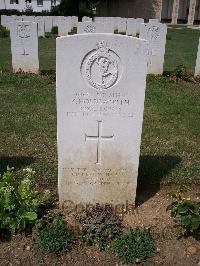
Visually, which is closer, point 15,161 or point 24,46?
point 15,161

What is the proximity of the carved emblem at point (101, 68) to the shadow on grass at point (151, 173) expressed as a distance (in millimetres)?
1602

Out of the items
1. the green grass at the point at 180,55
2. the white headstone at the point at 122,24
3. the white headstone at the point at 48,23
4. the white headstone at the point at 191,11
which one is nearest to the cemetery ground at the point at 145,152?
the green grass at the point at 180,55

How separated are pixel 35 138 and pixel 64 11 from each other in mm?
33421

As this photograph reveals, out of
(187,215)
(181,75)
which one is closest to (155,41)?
(181,75)

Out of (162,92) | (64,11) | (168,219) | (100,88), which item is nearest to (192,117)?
(162,92)

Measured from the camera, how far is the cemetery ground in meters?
3.59

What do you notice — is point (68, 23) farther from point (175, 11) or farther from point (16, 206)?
point (175, 11)

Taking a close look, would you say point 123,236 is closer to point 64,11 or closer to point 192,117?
point 192,117

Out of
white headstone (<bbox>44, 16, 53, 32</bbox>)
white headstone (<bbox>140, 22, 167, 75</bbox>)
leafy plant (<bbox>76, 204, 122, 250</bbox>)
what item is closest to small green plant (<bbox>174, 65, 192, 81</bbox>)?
white headstone (<bbox>140, 22, 167, 75</bbox>)

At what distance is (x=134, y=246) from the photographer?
141 inches

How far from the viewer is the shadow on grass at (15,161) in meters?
5.08

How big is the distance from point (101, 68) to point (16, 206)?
165 cm

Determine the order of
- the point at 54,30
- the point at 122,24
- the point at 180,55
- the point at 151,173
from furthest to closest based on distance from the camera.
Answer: the point at 122,24 → the point at 54,30 → the point at 180,55 → the point at 151,173

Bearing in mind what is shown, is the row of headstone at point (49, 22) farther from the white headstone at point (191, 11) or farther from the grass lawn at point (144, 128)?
the white headstone at point (191, 11)
